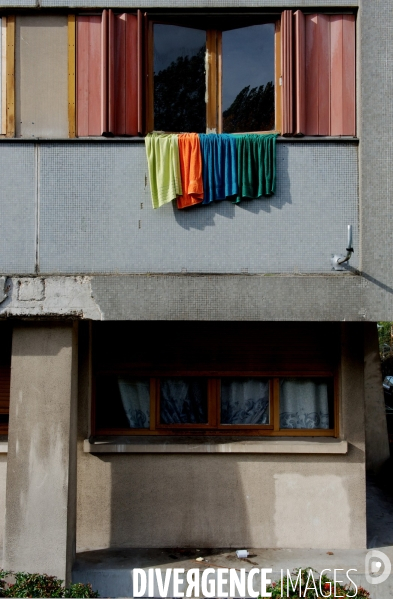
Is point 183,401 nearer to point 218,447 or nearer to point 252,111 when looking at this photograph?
point 218,447

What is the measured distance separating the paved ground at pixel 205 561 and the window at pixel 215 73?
193 inches

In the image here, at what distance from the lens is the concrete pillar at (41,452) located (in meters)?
6.72

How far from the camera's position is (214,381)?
8203 mm

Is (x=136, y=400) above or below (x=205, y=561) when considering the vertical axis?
above

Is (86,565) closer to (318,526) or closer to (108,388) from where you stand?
(108,388)

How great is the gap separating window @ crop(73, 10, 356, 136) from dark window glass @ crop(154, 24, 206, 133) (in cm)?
1

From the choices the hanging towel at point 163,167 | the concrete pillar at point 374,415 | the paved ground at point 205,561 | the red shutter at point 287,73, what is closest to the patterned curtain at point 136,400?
the paved ground at point 205,561

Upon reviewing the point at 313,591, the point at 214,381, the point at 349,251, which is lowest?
the point at 313,591

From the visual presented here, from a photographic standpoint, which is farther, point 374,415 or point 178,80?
point 374,415

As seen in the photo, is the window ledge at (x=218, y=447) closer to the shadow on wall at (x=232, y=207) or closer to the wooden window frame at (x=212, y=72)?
the shadow on wall at (x=232, y=207)

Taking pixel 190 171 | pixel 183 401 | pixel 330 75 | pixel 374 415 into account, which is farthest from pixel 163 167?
pixel 374 415

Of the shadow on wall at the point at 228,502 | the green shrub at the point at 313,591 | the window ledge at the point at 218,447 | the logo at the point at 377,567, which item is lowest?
the logo at the point at 377,567

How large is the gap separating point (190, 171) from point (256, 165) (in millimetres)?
735

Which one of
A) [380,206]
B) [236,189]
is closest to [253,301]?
[236,189]
